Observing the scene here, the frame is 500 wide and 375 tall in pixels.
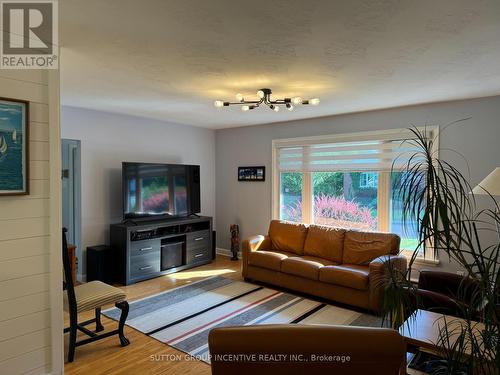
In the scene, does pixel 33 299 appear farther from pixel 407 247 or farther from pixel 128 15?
pixel 407 247

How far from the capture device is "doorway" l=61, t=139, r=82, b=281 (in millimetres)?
4477

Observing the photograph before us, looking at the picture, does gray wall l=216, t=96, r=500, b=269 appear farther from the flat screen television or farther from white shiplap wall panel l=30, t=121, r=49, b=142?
white shiplap wall panel l=30, t=121, r=49, b=142

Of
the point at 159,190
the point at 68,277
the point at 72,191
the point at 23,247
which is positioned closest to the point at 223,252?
the point at 159,190

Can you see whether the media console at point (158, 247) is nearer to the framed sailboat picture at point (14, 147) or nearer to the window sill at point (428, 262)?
the framed sailboat picture at point (14, 147)

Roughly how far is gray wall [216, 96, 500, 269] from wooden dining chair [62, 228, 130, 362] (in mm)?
3176

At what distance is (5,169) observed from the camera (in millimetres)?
1967

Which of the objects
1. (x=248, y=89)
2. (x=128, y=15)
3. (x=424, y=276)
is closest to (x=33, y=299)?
(x=128, y=15)

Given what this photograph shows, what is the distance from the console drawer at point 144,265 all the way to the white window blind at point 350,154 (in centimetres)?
249

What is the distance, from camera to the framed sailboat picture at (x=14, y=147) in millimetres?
1958

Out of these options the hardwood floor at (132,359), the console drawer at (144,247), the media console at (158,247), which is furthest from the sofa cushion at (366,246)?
the console drawer at (144,247)

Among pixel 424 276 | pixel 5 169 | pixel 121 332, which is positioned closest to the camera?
pixel 5 169

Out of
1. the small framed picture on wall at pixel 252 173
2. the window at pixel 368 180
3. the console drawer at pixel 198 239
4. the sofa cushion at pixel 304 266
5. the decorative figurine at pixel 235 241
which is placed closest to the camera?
the sofa cushion at pixel 304 266

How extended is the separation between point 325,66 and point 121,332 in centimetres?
291

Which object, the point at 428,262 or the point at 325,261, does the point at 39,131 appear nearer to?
the point at 325,261
